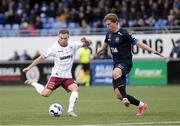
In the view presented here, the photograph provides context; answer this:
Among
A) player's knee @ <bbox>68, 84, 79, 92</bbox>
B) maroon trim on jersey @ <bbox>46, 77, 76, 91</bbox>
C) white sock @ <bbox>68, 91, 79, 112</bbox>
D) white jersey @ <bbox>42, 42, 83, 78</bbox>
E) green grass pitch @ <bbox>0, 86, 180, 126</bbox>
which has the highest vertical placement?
white jersey @ <bbox>42, 42, 83, 78</bbox>

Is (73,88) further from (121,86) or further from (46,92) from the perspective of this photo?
(121,86)

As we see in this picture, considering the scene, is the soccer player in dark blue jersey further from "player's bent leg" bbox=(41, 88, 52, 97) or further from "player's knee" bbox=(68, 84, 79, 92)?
"player's bent leg" bbox=(41, 88, 52, 97)

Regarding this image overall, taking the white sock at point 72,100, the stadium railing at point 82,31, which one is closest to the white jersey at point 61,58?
the white sock at point 72,100

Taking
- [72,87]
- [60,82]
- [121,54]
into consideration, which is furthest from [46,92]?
[121,54]

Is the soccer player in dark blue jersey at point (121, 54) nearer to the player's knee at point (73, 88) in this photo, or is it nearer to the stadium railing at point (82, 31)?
the player's knee at point (73, 88)

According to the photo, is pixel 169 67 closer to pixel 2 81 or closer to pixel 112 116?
pixel 2 81

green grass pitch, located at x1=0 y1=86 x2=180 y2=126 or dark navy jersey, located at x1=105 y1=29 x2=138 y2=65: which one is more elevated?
dark navy jersey, located at x1=105 y1=29 x2=138 y2=65

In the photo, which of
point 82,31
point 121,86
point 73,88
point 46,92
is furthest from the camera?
point 82,31

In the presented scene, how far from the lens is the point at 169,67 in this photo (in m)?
31.3

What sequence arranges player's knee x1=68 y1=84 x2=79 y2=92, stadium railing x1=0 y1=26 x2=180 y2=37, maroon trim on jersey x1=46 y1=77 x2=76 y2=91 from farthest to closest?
stadium railing x1=0 y1=26 x2=180 y2=37, maroon trim on jersey x1=46 y1=77 x2=76 y2=91, player's knee x1=68 y1=84 x2=79 y2=92

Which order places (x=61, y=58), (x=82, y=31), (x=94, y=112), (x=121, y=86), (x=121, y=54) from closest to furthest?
(x=121, y=86), (x=121, y=54), (x=61, y=58), (x=94, y=112), (x=82, y=31)

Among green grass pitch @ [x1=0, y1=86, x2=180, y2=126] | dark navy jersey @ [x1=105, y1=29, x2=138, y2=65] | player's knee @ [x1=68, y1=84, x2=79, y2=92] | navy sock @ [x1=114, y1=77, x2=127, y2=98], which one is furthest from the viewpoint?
player's knee @ [x1=68, y1=84, x2=79, y2=92]

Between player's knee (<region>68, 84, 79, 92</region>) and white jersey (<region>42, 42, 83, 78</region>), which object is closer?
player's knee (<region>68, 84, 79, 92</region>)

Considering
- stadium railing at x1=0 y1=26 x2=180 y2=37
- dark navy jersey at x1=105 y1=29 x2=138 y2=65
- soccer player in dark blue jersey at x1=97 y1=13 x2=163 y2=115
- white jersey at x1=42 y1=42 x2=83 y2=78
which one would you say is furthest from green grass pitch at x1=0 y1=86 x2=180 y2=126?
stadium railing at x1=0 y1=26 x2=180 y2=37
